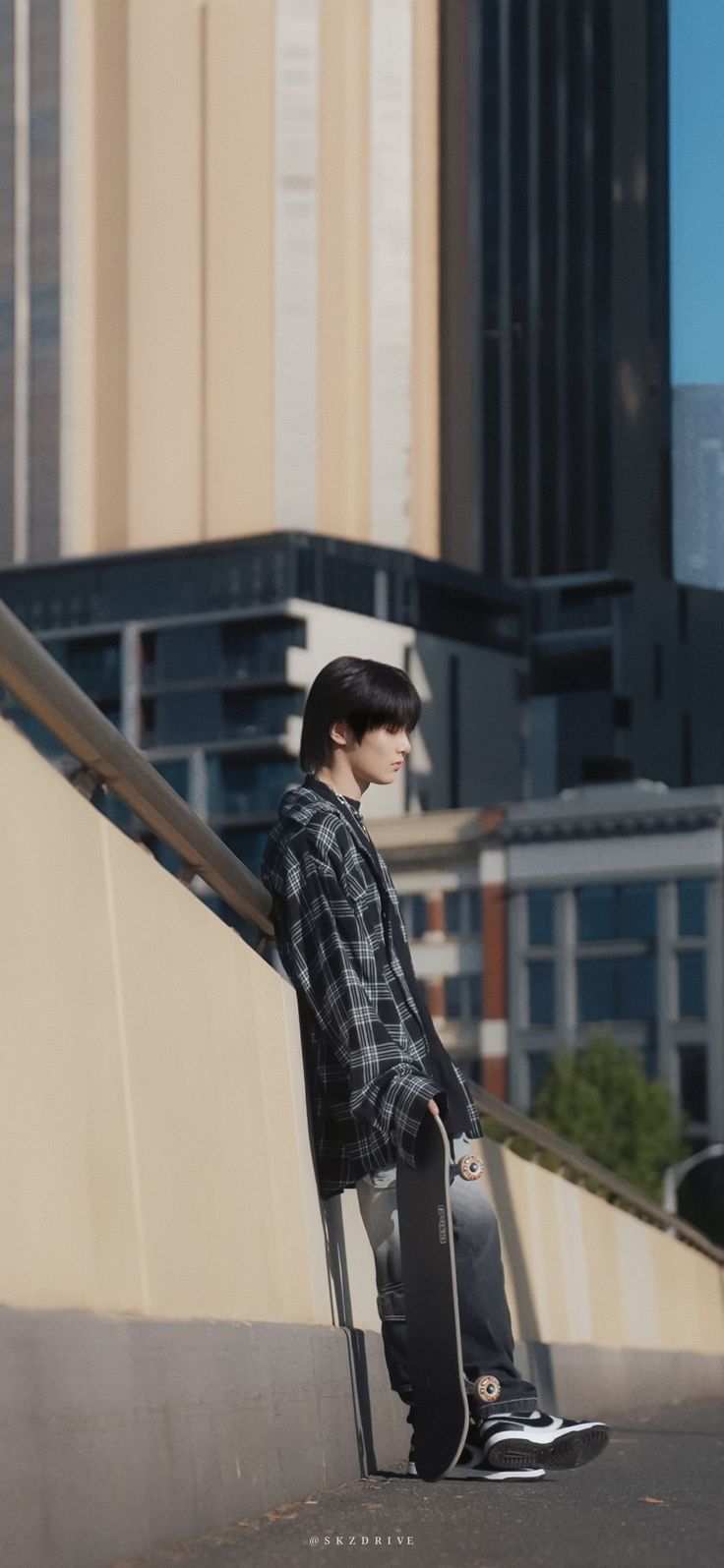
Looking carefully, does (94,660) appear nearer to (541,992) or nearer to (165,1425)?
(541,992)

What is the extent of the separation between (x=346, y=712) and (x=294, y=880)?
386 millimetres

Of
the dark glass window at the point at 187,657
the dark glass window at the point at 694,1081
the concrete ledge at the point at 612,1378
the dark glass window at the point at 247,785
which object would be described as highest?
the dark glass window at the point at 187,657

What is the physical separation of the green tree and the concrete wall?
244ft

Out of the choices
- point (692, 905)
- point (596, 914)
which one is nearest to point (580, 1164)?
point (692, 905)

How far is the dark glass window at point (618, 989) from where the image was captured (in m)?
93.5

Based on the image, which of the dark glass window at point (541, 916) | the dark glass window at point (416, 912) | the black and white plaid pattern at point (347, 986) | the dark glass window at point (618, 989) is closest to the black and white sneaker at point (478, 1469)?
the black and white plaid pattern at point (347, 986)

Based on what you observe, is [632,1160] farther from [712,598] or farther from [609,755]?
[712,598]

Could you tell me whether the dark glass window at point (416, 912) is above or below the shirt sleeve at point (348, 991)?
below

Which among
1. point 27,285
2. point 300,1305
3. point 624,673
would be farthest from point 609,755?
point 300,1305

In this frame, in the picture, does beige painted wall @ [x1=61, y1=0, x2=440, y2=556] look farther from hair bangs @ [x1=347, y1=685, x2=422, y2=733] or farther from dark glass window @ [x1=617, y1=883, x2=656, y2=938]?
hair bangs @ [x1=347, y1=685, x2=422, y2=733]

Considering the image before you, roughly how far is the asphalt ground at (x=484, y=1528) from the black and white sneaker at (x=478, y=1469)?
23mm

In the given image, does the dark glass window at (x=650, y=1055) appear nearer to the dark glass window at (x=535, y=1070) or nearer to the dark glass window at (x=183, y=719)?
the dark glass window at (x=535, y=1070)

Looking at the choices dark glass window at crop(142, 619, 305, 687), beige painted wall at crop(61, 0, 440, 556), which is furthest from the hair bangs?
beige painted wall at crop(61, 0, 440, 556)

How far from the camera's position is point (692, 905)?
9388cm
